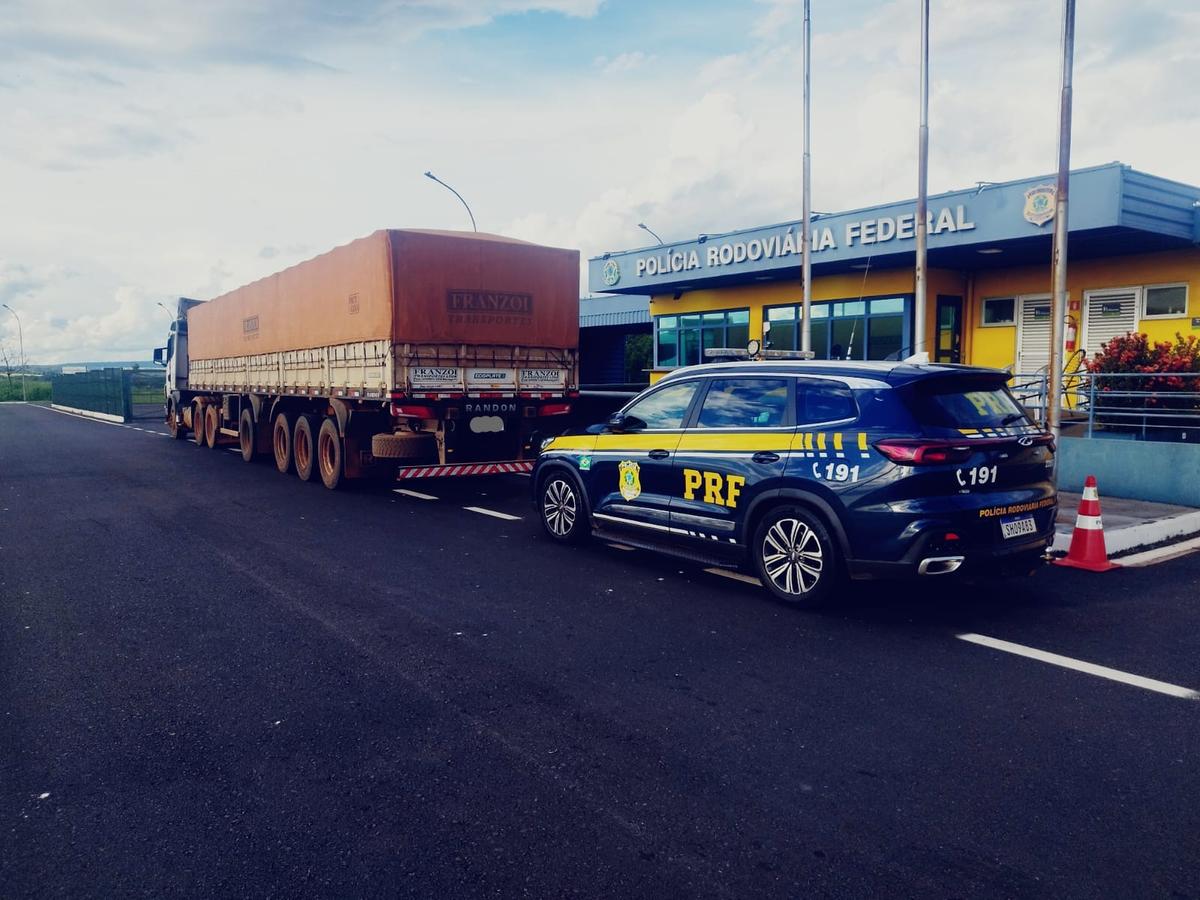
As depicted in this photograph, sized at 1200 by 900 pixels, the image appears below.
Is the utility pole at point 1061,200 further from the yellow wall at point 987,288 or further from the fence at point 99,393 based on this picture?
the fence at point 99,393

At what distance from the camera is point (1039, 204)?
Answer: 1495 cm

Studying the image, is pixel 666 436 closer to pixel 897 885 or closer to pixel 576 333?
pixel 897 885

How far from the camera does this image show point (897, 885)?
3059 mm

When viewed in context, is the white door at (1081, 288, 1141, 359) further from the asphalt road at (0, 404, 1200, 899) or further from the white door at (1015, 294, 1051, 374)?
the asphalt road at (0, 404, 1200, 899)

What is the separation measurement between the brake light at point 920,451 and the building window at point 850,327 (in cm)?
1394

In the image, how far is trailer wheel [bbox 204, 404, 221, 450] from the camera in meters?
19.5

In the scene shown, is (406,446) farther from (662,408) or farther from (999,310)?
(999,310)

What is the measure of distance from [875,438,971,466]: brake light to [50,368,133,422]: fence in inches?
1367

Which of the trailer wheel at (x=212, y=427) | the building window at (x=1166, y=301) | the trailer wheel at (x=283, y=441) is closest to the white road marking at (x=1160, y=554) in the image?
the building window at (x=1166, y=301)

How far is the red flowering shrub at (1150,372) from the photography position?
11.8 meters

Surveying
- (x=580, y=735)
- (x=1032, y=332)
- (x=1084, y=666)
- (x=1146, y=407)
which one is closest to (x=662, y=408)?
(x=1084, y=666)

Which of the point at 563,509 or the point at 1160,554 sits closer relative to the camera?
the point at 1160,554

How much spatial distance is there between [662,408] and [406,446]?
4.83m

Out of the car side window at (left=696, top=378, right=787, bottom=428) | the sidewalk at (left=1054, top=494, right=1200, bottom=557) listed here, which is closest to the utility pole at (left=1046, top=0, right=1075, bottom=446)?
the sidewalk at (left=1054, top=494, right=1200, bottom=557)
